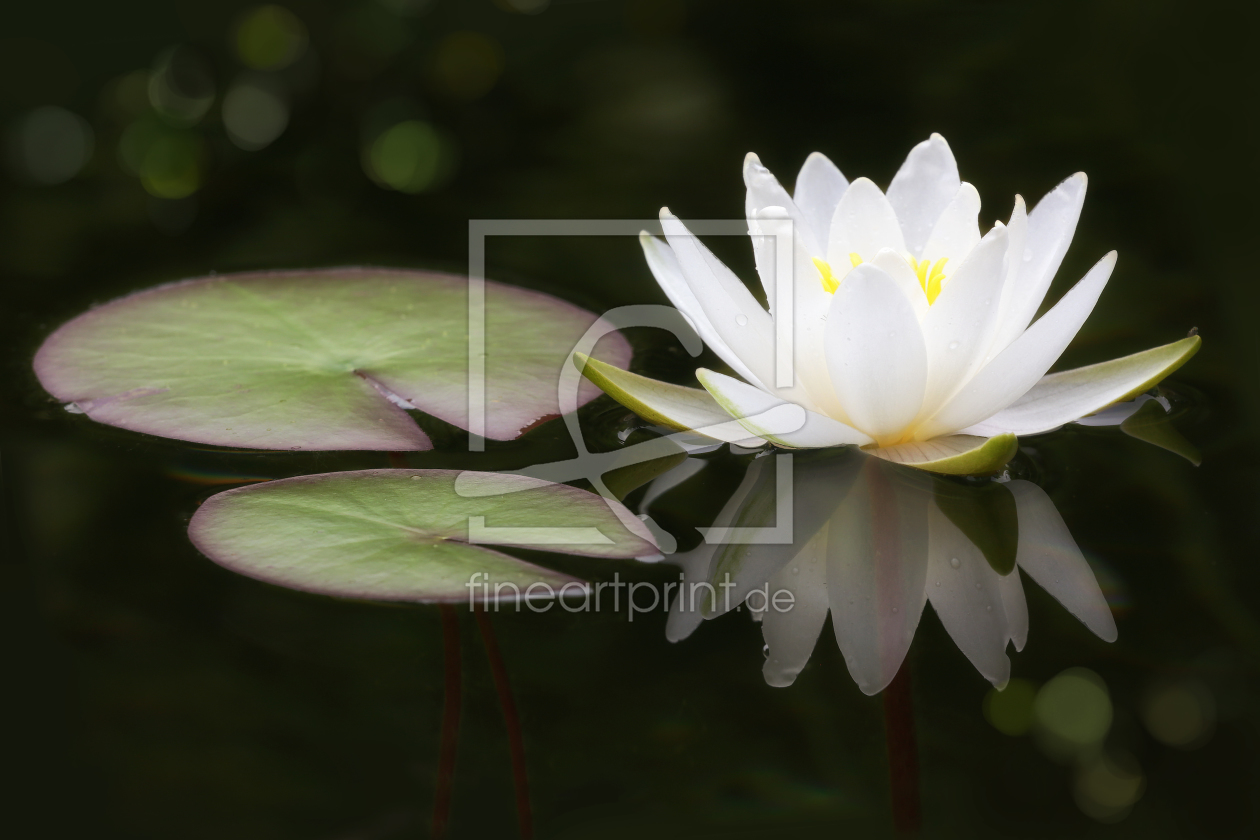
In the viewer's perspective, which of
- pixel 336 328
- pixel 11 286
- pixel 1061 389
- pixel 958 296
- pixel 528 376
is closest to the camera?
pixel 958 296

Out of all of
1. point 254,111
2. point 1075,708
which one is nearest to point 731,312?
point 1075,708

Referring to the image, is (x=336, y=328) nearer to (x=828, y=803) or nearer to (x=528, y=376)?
(x=528, y=376)

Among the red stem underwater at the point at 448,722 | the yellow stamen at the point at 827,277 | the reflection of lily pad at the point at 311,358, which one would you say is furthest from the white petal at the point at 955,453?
the red stem underwater at the point at 448,722

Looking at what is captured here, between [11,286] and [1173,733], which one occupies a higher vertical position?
[11,286]

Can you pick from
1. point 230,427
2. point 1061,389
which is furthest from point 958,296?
point 230,427

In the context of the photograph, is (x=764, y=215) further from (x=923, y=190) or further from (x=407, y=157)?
(x=407, y=157)

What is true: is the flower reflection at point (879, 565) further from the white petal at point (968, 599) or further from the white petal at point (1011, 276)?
the white petal at point (1011, 276)

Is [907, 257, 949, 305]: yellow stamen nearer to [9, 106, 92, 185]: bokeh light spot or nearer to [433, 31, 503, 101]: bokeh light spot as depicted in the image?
[433, 31, 503, 101]: bokeh light spot
